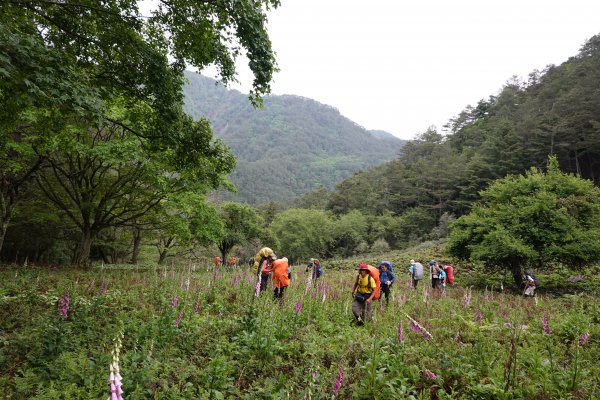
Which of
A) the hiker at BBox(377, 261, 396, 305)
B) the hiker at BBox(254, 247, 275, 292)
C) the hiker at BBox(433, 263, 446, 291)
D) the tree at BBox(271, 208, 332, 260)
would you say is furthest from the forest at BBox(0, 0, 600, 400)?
the tree at BBox(271, 208, 332, 260)

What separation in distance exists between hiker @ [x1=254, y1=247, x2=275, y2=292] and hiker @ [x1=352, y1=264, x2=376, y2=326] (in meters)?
3.11

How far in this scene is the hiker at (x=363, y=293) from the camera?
A: 8.62 m

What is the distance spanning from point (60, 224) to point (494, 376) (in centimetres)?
2391

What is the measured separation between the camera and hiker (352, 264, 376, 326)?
8.62 m

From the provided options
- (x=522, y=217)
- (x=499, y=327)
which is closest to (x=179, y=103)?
(x=499, y=327)

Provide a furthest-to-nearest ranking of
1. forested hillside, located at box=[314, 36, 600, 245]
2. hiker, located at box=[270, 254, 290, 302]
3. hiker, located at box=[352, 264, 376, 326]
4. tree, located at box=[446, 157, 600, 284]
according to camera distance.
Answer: forested hillside, located at box=[314, 36, 600, 245]
tree, located at box=[446, 157, 600, 284]
hiker, located at box=[270, 254, 290, 302]
hiker, located at box=[352, 264, 376, 326]

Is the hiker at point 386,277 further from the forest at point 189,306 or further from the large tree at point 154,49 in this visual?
the large tree at point 154,49

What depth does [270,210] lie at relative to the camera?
244ft

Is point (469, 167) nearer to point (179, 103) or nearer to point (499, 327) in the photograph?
point (499, 327)

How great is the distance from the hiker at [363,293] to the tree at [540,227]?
1296 cm

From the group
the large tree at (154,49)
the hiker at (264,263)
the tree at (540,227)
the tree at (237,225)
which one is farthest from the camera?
the tree at (237,225)

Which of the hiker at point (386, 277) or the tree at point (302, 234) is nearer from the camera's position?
the hiker at point (386, 277)

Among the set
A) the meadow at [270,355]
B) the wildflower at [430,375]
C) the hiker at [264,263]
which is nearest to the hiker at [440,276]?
the meadow at [270,355]

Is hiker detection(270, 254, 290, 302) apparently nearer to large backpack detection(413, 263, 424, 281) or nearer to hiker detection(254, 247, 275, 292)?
hiker detection(254, 247, 275, 292)
